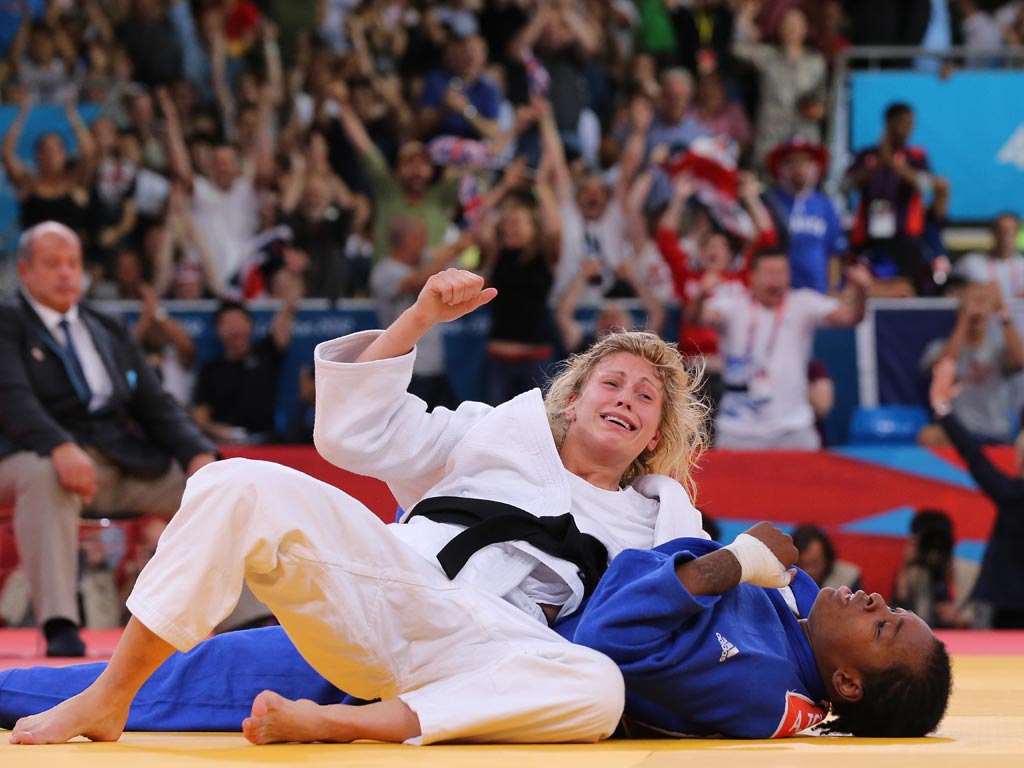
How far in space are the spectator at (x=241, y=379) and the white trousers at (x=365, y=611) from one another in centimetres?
491

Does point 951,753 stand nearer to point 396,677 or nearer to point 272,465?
point 396,677

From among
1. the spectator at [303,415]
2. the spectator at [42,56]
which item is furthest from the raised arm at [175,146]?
the spectator at [303,415]

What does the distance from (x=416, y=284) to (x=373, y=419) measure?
14.9 feet

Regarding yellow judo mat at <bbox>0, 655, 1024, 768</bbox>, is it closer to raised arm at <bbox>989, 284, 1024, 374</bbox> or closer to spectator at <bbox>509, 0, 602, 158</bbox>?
raised arm at <bbox>989, 284, 1024, 374</bbox>

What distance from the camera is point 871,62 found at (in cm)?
1018

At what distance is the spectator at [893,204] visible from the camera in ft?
28.5

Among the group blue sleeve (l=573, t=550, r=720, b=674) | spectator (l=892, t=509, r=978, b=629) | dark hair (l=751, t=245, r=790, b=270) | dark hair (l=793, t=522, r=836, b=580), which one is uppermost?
dark hair (l=751, t=245, r=790, b=270)

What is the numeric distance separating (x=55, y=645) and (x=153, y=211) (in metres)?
4.28

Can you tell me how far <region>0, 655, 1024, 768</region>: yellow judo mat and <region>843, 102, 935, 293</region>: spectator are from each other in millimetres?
5794

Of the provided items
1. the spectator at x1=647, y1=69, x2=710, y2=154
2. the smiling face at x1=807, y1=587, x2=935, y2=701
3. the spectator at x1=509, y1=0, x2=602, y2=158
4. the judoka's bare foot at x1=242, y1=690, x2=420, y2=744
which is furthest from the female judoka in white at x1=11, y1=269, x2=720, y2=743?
the spectator at x1=509, y1=0, x2=602, y2=158

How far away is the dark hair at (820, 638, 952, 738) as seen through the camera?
2.96 metres

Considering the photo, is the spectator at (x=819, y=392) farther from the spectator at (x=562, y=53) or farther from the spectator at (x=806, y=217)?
the spectator at (x=562, y=53)

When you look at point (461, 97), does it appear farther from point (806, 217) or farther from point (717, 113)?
point (806, 217)

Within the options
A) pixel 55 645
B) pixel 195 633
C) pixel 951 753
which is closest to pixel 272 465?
pixel 195 633
